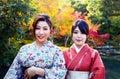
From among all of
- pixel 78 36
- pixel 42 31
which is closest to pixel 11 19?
pixel 78 36

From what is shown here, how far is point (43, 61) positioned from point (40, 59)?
0.03 meters

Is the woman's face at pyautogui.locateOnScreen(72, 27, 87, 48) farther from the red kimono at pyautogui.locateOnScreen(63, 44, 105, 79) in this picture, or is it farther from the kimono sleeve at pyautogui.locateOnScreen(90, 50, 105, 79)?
the kimono sleeve at pyautogui.locateOnScreen(90, 50, 105, 79)

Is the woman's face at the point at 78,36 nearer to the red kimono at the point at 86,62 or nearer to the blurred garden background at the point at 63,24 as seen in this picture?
the red kimono at the point at 86,62

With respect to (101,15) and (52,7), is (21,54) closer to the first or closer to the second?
(52,7)

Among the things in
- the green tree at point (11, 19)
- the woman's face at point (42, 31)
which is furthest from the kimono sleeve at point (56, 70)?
the green tree at point (11, 19)

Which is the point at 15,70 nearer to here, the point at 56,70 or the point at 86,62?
the point at 56,70

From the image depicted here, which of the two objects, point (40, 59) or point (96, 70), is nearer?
point (40, 59)

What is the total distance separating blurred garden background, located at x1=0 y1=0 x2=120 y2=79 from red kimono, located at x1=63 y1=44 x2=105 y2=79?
5.49 meters

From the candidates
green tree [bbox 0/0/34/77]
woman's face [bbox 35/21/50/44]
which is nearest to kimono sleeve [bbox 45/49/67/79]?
woman's face [bbox 35/21/50/44]

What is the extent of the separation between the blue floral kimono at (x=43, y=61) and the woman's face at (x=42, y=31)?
8 cm

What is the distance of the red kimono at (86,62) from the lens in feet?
9.24

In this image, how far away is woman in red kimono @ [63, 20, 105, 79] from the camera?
2820mm

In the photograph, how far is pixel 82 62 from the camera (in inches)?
112

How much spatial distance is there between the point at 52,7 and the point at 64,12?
2052 millimetres
